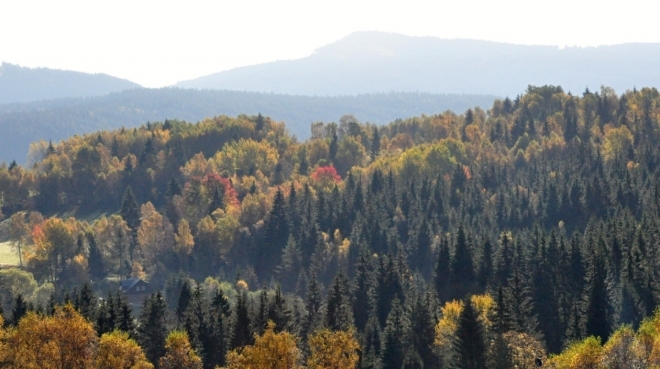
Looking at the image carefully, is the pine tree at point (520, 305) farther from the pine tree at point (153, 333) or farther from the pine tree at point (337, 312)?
the pine tree at point (153, 333)

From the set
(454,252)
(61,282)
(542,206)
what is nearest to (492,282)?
(454,252)

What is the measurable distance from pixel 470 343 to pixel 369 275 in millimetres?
39376

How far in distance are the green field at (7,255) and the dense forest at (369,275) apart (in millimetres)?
1897

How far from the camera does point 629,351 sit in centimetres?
7175

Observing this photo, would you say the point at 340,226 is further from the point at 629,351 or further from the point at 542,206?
the point at 629,351

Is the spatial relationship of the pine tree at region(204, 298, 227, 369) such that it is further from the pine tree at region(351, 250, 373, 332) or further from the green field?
the green field

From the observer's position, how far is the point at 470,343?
3366 inches

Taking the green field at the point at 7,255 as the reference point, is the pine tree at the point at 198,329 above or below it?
above

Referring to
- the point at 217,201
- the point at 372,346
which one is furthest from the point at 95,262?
the point at 372,346

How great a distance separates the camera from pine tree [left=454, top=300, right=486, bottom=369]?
279 feet

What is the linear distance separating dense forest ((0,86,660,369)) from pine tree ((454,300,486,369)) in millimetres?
164

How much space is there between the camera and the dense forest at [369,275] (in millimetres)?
81438

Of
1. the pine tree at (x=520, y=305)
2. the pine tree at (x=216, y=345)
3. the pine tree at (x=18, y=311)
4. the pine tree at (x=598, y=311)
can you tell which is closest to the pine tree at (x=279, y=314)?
the pine tree at (x=216, y=345)

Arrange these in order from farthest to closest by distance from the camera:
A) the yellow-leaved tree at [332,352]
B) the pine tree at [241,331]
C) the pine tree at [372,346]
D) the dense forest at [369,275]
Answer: the pine tree at [372,346]
the pine tree at [241,331]
the dense forest at [369,275]
the yellow-leaved tree at [332,352]
